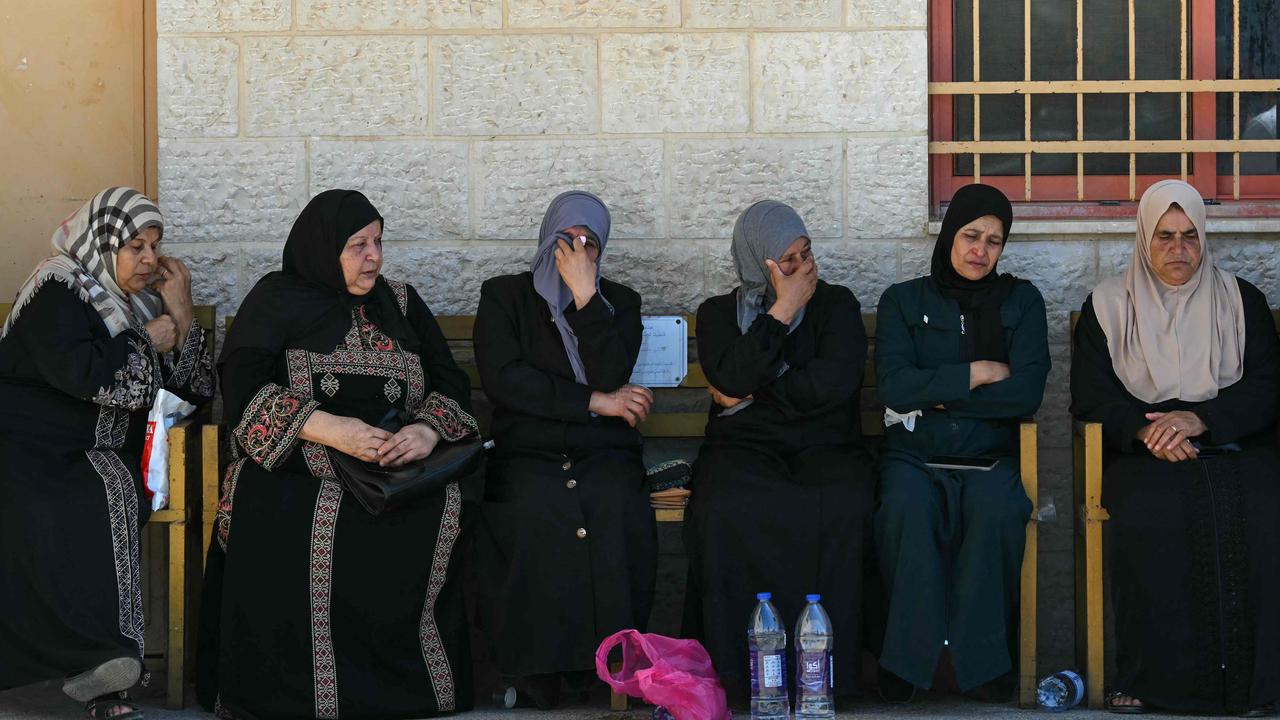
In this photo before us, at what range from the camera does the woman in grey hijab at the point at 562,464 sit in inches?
187

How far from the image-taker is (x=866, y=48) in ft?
18.4

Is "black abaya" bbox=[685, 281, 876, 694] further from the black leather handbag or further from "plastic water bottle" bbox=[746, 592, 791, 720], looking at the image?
the black leather handbag

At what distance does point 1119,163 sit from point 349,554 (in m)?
3.06

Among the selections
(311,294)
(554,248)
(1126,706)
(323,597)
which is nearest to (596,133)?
(554,248)

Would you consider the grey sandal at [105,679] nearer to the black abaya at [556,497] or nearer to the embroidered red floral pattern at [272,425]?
the embroidered red floral pattern at [272,425]

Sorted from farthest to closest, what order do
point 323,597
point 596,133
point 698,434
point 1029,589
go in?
1. point 596,133
2. point 698,434
3. point 1029,589
4. point 323,597

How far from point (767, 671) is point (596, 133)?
82.4 inches

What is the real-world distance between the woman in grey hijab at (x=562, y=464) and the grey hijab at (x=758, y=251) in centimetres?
35

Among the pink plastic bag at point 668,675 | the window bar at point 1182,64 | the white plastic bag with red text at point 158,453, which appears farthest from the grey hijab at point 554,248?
the window bar at point 1182,64

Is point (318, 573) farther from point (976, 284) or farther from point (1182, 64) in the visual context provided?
point (1182, 64)

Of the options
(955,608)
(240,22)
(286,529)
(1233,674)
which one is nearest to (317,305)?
(286,529)

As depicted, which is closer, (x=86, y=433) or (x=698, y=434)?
(x=86, y=433)

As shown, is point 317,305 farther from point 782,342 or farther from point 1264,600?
point 1264,600

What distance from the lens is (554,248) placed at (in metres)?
5.17
